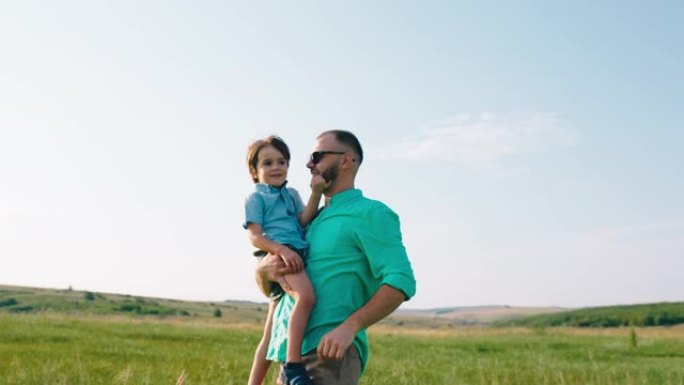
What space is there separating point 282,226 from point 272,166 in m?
0.36

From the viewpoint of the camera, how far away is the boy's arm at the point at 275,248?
376 centimetres

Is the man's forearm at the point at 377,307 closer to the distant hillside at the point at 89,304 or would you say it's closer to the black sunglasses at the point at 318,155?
the black sunglasses at the point at 318,155

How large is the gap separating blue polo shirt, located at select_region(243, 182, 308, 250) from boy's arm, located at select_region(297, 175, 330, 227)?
37 millimetres

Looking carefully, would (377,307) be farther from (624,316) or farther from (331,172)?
(624,316)

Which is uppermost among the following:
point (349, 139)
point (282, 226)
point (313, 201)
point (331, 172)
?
point (349, 139)

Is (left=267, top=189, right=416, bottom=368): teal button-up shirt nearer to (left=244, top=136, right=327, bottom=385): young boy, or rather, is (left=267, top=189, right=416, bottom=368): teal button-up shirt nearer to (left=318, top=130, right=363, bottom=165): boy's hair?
(left=244, top=136, right=327, bottom=385): young boy

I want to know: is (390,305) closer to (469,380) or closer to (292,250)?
(292,250)

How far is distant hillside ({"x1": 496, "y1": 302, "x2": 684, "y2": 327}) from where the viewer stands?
89812 mm

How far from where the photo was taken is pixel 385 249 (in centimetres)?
A: 369

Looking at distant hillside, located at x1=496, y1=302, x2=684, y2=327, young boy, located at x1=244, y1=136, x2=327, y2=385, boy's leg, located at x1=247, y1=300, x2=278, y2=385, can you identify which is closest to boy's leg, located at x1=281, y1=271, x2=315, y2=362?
young boy, located at x1=244, y1=136, x2=327, y2=385

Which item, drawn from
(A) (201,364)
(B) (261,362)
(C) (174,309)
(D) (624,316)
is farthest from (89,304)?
(B) (261,362)

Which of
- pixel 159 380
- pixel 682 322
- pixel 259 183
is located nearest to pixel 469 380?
pixel 159 380

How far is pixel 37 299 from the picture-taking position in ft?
292

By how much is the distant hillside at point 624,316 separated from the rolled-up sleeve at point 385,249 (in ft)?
272
